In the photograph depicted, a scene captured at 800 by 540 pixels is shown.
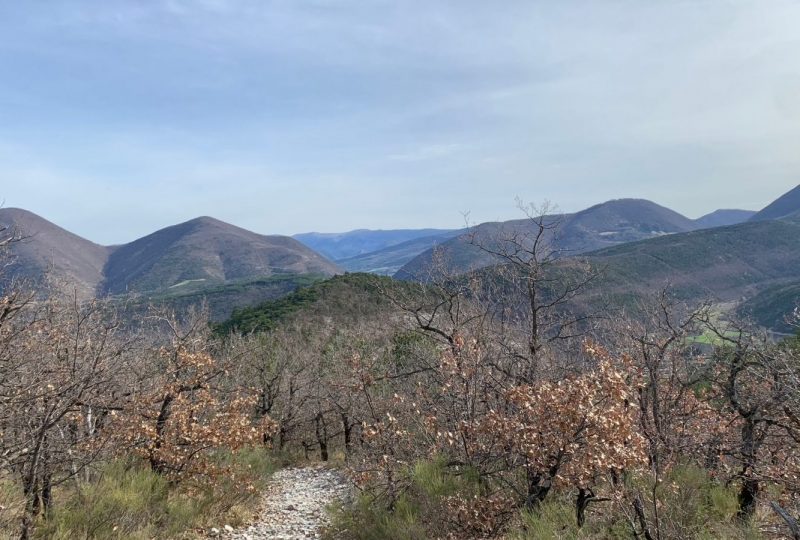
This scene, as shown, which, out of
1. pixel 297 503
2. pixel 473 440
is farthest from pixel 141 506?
pixel 297 503

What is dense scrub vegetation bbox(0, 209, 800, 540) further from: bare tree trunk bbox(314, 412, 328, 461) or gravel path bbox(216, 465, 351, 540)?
bare tree trunk bbox(314, 412, 328, 461)

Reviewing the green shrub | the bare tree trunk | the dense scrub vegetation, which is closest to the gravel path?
the green shrub

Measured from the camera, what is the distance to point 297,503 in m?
14.5

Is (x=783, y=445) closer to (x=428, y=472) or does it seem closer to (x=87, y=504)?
(x=428, y=472)

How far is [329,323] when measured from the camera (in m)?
55.0

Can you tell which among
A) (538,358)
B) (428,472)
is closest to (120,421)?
(428,472)

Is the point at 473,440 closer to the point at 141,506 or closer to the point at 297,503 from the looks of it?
the point at 141,506

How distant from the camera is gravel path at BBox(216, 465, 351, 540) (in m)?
10.6

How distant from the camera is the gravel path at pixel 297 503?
10630 mm

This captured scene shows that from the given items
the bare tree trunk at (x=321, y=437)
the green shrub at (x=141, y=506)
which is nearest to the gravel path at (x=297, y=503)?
the green shrub at (x=141, y=506)

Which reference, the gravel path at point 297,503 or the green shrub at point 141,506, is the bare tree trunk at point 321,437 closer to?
the gravel path at point 297,503

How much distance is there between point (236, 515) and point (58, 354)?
17.3 feet

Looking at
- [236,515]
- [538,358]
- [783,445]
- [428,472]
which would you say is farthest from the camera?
[236,515]

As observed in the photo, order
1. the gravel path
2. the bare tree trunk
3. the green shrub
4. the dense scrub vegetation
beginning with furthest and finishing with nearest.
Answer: the bare tree trunk → the gravel path → the green shrub → the dense scrub vegetation
